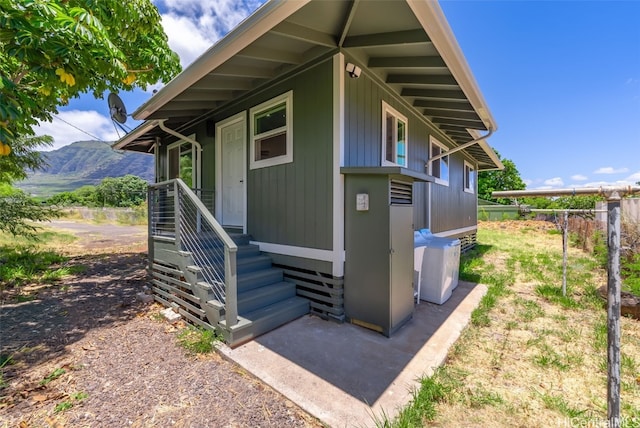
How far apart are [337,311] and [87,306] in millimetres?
3703

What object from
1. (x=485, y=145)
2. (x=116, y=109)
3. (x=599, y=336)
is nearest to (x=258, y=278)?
(x=599, y=336)

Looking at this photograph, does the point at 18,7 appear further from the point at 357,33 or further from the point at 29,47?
the point at 357,33

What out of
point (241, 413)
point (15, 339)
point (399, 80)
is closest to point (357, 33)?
point (399, 80)

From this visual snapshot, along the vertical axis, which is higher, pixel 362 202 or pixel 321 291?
pixel 362 202

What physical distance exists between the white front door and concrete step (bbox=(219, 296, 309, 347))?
6.20 ft

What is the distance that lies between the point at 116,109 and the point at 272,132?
13.8 ft

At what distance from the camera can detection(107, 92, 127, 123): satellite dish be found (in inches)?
231

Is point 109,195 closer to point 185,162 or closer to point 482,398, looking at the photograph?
point 185,162

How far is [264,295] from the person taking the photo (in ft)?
11.1

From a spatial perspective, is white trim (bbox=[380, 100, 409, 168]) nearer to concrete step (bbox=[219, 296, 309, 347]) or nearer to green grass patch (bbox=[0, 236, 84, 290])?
concrete step (bbox=[219, 296, 309, 347])

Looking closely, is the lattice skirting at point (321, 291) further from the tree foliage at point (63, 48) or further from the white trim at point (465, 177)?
the white trim at point (465, 177)

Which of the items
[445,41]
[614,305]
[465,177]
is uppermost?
[445,41]

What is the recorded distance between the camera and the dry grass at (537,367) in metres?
1.90

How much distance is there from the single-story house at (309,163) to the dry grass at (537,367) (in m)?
0.91
